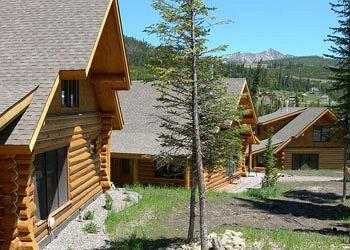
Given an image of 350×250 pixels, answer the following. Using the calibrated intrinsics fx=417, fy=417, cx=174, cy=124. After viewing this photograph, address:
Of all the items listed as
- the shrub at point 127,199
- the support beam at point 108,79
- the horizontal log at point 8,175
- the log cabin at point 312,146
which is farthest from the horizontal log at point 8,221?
the log cabin at point 312,146

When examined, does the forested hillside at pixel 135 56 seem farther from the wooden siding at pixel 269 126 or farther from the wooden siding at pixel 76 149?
the wooden siding at pixel 76 149

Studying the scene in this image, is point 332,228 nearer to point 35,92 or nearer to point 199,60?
point 199,60

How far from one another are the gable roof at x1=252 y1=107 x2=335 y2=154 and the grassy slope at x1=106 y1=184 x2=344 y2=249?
24.7 m

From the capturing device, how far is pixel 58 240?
11531mm

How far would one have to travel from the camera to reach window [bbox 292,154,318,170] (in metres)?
43.8

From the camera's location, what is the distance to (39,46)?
423 inches

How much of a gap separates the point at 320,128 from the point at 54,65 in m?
38.5

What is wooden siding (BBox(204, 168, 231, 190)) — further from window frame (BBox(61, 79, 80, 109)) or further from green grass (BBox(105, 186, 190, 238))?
window frame (BBox(61, 79, 80, 109))

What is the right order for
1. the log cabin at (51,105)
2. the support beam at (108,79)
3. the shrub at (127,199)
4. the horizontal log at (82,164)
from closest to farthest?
1. the log cabin at (51,105)
2. the horizontal log at (82,164)
3. the support beam at (108,79)
4. the shrub at (127,199)

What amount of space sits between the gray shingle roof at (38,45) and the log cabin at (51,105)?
0.07 feet

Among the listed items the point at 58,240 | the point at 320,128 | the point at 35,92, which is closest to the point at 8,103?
the point at 35,92

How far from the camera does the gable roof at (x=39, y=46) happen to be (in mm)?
8922

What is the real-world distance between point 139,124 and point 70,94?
42.5 feet

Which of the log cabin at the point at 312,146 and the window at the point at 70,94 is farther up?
the window at the point at 70,94
